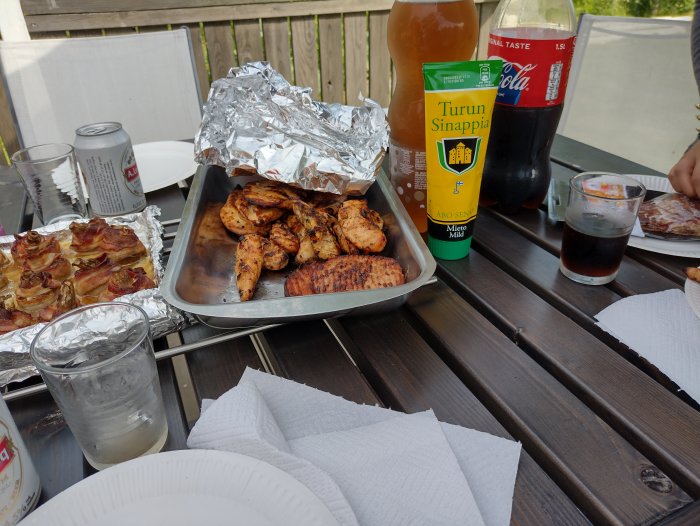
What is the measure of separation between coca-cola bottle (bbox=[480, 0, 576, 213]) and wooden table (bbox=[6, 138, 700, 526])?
22 centimetres

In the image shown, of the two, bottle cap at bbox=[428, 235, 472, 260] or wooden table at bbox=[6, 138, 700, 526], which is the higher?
bottle cap at bbox=[428, 235, 472, 260]

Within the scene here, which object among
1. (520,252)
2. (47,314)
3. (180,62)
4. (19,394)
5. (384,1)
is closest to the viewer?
(19,394)

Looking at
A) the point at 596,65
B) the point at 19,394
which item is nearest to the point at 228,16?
the point at 596,65

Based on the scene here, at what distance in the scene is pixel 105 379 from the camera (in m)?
0.53

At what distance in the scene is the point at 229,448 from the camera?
21.4 inches

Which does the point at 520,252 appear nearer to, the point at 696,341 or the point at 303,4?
the point at 696,341

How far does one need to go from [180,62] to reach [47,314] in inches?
53.8

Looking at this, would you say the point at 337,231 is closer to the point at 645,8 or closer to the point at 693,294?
the point at 693,294

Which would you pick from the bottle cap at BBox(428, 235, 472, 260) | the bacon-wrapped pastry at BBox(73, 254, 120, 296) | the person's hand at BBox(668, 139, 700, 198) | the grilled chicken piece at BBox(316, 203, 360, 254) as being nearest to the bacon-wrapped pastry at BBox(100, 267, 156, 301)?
the bacon-wrapped pastry at BBox(73, 254, 120, 296)

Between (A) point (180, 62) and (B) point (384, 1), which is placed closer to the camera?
(A) point (180, 62)

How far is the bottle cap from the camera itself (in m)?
0.93

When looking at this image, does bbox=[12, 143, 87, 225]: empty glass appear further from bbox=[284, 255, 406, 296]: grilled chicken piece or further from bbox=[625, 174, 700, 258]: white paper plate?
bbox=[625, 174, 700, 258]: white paper plate

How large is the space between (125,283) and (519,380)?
651 mm

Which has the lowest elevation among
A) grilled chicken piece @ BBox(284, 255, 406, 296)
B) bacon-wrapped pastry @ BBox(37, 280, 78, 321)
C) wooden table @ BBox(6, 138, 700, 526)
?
wooden table @ BBox(6, 138, 700, 526)
